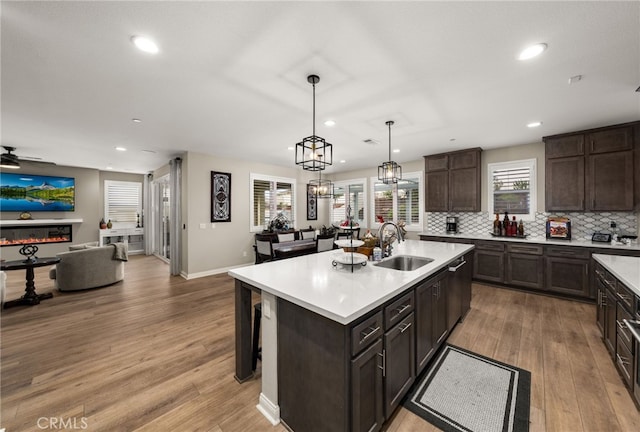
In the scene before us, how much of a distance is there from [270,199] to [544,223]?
229 inches

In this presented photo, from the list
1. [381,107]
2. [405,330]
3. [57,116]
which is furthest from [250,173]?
[405,330]

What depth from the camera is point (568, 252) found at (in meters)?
3.78

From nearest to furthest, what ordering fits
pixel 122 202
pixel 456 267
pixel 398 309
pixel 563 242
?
pixel 398 309 < pixel 456 267 < pixel 563 242 < pixel 122 202

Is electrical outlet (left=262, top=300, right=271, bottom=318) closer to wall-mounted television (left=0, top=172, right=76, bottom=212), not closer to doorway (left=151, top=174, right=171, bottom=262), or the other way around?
doorway (left=151, top=174, right=171, bottom=262)

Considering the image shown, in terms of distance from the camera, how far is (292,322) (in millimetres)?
1554

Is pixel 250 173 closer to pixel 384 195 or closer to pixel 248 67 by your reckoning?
pixel 384 195

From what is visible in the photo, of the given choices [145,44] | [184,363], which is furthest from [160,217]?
[145,44]

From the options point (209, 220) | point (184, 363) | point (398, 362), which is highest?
point (209, 220)

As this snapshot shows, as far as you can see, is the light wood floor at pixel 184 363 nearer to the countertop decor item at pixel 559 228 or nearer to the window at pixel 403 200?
the countertop decor item at pixel 559 228

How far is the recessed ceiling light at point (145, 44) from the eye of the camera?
177 cm

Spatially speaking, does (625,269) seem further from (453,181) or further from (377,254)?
(453,181)

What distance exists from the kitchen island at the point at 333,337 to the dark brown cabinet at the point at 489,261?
310cm

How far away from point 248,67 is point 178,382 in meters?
2.76

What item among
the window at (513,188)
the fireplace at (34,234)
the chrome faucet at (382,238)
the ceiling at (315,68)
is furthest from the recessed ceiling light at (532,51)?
the fireplace at (34,234)
